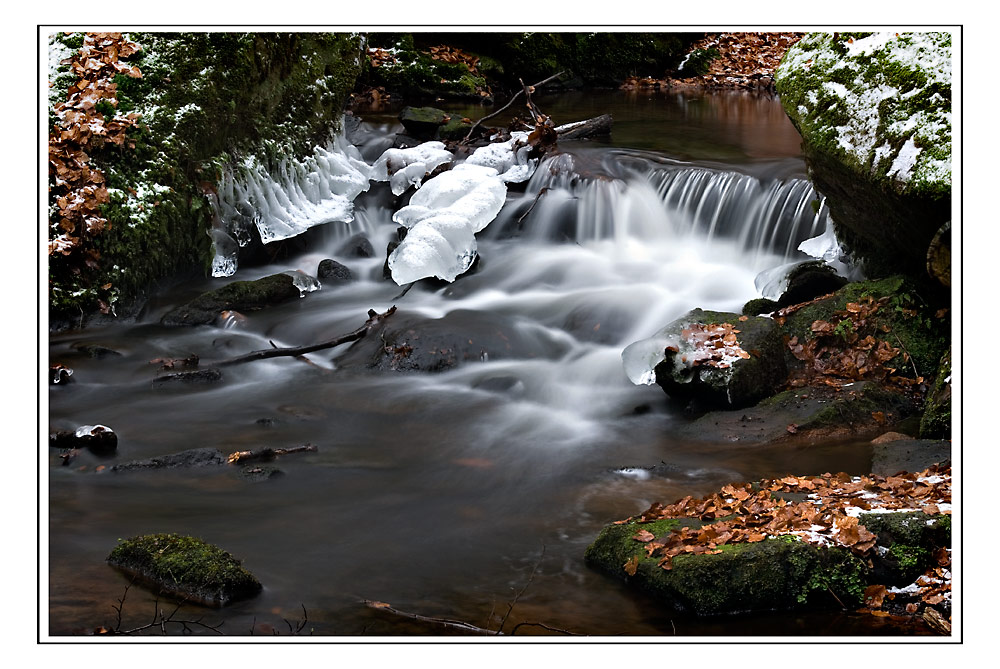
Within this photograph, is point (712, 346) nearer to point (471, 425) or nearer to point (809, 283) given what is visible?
point (809, 283)

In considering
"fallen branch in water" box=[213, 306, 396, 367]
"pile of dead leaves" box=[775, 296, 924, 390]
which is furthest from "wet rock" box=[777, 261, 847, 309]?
"fallen branch in water" box=[213, 306, 396, 367]

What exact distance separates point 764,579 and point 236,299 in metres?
5.58

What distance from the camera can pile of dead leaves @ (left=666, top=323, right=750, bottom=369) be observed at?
6.04 meters

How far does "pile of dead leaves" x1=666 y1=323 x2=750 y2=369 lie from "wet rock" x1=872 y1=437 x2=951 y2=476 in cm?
111

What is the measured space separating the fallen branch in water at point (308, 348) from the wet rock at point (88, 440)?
1406mm

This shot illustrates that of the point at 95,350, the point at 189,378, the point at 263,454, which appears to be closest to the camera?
the point at 263,454

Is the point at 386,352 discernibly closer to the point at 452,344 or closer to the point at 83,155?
the point at 452,344

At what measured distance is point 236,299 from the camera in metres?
7.98

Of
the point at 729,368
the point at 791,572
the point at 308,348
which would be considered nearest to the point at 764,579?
the point at 791,572

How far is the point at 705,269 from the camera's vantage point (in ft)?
28.4

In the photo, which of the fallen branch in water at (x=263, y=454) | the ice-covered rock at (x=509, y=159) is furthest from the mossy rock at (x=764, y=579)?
the ice-covered rock at (x=509, y=159)

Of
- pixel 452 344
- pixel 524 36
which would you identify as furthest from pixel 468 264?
pixel 524 36

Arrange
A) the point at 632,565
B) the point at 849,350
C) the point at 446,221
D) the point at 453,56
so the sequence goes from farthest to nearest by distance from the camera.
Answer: the point at 453,56 → the point at 446,221 → the point at 849,350 → the point at 632,565

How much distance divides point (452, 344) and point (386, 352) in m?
0.51
